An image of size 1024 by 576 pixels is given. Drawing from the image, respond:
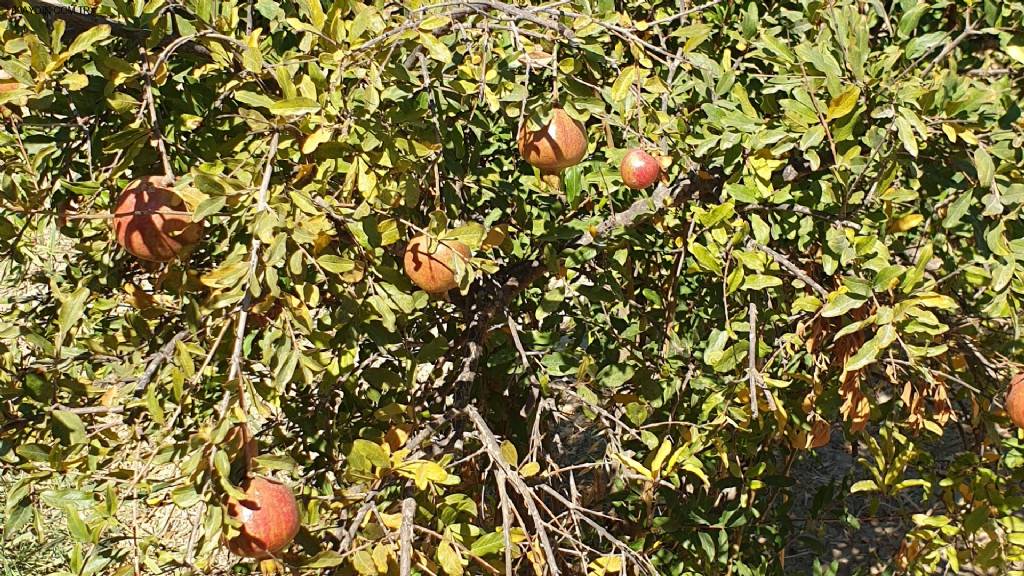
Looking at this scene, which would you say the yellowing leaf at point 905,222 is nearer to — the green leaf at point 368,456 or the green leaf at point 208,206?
the green leaf at point 368,456

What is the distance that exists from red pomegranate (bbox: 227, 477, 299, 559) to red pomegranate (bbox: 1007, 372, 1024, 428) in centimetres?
127

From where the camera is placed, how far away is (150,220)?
1.52 metres

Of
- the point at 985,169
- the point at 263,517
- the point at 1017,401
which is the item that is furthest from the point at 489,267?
the point at 1017,401

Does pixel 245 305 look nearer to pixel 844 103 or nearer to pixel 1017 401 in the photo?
pixel 844 103

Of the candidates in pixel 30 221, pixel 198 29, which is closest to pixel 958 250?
pixel 198 29

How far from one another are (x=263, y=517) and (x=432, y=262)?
50 centimetres

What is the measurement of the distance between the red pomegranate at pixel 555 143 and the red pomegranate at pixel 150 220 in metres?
0.57

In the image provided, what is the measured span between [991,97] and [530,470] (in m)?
1.10

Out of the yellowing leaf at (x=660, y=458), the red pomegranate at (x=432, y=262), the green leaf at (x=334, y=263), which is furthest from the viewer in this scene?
the yellowing leaf at (x=660, y=458)

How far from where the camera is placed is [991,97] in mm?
1815

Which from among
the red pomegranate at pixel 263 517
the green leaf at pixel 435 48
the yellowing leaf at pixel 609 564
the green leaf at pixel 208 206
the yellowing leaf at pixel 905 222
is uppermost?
the green leaf at pixel 435 48

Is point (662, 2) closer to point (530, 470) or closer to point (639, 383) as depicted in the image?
point (639, 383)

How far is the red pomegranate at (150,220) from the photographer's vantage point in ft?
4.98

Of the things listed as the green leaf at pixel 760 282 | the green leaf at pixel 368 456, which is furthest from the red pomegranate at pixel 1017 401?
the green leaf at pixel 368 456
